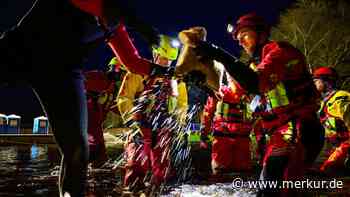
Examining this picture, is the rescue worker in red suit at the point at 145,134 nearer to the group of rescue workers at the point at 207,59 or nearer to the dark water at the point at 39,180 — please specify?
the dark water at the point at 39,180

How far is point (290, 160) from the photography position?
3027mm

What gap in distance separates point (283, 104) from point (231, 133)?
309 cm

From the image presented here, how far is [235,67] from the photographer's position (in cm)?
301


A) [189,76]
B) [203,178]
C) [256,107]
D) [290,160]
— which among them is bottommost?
[203,178]

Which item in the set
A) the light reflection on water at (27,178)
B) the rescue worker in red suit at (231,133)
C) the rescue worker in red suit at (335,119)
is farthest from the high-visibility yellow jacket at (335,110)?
the light reflection on water at (27,178)

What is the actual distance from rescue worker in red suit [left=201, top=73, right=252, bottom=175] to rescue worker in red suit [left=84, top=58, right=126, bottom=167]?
1693mm

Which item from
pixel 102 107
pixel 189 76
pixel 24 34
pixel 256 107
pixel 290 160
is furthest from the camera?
pixel 102 107

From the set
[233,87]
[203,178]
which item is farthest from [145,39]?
[203,178]

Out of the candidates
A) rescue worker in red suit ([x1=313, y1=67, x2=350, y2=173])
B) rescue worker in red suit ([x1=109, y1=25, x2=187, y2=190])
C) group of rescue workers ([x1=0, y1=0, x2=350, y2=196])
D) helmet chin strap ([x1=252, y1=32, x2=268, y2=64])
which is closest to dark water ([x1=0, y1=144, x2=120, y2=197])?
rescue worker in red suit ([x1=109, y1=25, x2=187, y2=190])

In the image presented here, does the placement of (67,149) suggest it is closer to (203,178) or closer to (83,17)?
(83,17)

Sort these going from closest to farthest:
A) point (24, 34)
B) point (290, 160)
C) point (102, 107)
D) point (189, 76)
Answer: point (24, 34)
point (290, 160)
point (189, 76)
point (102, 107)

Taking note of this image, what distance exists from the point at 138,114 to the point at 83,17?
3.33 meters

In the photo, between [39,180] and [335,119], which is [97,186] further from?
[335,119]

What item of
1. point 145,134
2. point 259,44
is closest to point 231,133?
point 145,134
